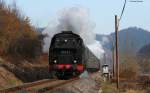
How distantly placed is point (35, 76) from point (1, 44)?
9.27 metres

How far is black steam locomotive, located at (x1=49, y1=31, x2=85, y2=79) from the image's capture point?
40.0m

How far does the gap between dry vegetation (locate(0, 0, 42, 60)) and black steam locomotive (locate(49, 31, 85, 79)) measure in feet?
79.7

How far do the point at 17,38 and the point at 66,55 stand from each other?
32.3 meters

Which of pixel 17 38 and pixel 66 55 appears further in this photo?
pixel 17 38

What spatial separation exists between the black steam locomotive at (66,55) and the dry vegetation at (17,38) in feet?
79.7

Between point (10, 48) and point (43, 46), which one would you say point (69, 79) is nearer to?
point (10, 48)

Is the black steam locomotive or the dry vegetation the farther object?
the dry vegetation

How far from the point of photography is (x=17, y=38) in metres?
71.2

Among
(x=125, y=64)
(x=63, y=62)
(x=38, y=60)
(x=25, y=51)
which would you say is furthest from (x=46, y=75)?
(x=125, y=64)

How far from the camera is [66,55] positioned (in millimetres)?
40094

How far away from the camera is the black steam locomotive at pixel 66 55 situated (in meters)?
40.0

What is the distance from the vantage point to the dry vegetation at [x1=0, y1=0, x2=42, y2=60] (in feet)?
214

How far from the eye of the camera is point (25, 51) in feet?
242

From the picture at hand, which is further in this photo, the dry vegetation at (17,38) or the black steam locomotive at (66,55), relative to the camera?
the dry vegetation at (17,38)
